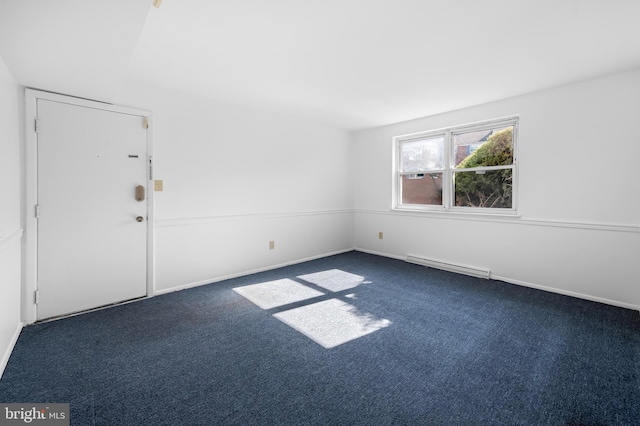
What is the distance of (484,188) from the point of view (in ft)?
13.2

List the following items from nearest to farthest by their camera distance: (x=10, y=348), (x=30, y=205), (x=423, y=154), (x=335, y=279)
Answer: (x=10, y=348) < (x=30, y=205) < (x=335, y=279) < (x=423, y=154)

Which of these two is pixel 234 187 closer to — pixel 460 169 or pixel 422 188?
pixel 422 188

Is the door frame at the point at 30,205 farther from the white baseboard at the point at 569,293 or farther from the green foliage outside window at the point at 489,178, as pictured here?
the white baseboard at the point at 569,293

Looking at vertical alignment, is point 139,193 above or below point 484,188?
below

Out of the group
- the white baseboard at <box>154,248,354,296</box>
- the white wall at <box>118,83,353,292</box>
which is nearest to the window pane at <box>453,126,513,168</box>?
the white wall at <box>118,83,353,292</box>

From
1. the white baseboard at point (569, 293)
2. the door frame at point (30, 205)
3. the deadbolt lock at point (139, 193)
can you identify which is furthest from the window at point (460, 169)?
the door frame at point (30, 205)

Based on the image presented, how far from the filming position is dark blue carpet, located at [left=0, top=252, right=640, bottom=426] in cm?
154

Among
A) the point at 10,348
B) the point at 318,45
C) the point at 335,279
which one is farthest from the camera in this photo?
the point at 335,279

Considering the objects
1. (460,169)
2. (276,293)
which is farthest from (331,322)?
(460,169)

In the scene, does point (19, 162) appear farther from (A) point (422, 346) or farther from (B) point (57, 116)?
(A) point (422, 346)

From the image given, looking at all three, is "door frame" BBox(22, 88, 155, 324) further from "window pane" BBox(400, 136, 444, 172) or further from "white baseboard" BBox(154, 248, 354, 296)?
"window pane" BBox(400, 136, 444, 172)

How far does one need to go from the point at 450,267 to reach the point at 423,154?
1.85 m

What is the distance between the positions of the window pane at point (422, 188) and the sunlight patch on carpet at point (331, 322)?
2.55 meters

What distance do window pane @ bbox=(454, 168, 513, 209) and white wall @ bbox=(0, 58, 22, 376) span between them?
15.9ft
